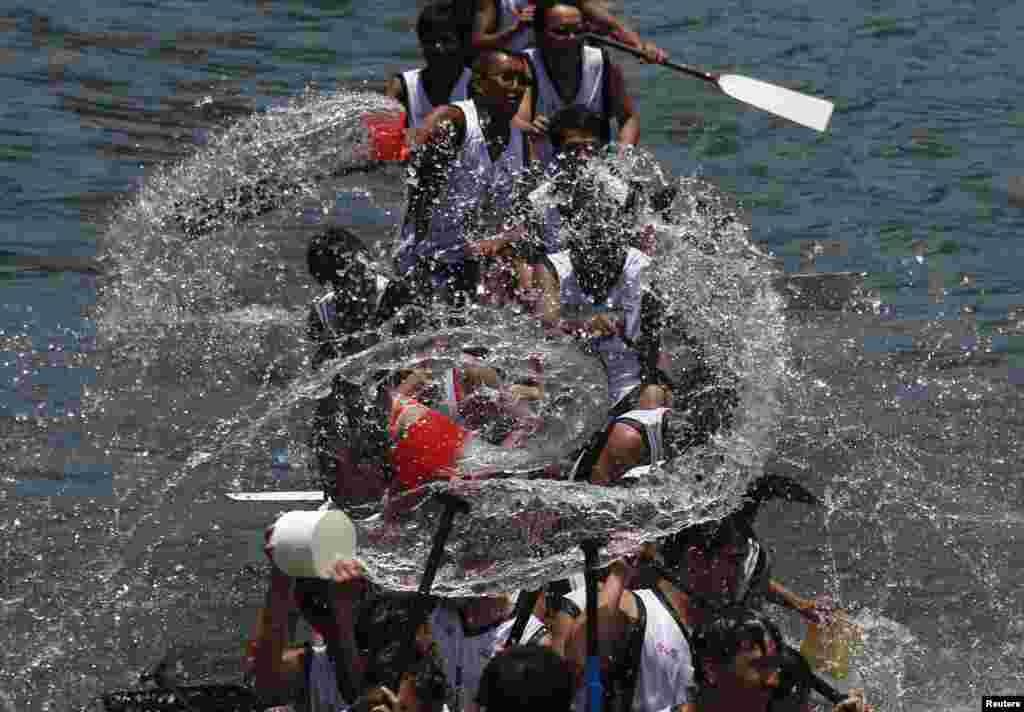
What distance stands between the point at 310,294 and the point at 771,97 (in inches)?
128

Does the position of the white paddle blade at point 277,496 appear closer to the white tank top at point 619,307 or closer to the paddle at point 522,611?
the white tank top at point 619,307

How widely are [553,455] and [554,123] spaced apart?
6.73 feet

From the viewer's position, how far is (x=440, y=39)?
900 cm

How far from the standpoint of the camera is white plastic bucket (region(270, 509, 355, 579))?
4.79 m

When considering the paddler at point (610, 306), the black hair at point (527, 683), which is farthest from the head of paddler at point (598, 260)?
the black hair at point (527, 683)

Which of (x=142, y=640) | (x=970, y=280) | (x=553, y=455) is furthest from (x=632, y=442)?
(x=970, y=280)

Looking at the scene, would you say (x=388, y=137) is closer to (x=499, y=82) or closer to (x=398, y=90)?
(x=398, y=90)

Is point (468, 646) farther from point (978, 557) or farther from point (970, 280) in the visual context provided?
point (970, 280)

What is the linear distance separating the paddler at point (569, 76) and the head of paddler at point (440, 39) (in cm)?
33

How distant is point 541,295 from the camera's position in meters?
7.75

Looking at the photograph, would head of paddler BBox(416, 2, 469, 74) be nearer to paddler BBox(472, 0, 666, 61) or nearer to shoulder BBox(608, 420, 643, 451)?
paddler BBox(472, 0, 666, 61)

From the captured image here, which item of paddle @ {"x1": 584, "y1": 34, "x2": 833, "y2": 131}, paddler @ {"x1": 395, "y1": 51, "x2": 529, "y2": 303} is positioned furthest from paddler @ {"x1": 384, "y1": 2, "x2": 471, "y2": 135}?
paddle @ {"x1": 584, "y1": 34, "x2": 833, "y2": 131}

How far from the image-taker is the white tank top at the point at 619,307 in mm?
7703

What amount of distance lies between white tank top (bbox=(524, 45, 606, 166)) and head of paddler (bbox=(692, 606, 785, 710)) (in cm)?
412
